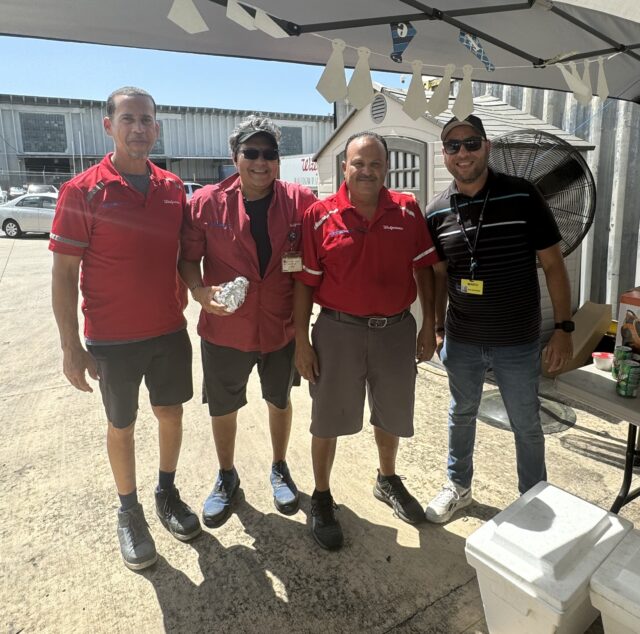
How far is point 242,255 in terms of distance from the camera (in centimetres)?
246

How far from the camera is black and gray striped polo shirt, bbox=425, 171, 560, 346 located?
89.6 inches

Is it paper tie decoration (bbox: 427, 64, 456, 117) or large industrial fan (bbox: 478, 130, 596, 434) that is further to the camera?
large industrial fan (bbox: 478, 130, 596, 434)

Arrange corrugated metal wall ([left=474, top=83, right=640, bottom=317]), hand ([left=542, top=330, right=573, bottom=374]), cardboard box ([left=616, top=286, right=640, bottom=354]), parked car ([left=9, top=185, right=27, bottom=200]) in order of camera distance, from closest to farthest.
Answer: cardboard box ([left=616, top=286, right=640, bottom=354]) < hand ([left=542, top=330, right=573, bottom=374]) < corrugated metal wall ([left=474, top=83, right=640, bottom=317]) < parked car ([left=9, top=185, right=27, bottom=200])

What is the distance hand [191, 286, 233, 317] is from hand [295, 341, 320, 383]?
1.30 ft

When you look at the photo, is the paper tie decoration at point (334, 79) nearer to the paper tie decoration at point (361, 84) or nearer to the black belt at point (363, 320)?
the paper tie decoration at point (361, 84)

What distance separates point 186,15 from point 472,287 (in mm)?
1627

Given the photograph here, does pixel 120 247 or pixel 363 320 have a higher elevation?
pixel 120 247

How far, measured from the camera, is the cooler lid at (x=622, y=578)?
1.54 metres

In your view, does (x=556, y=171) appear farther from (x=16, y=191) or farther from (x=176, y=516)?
(x=16, y=191)

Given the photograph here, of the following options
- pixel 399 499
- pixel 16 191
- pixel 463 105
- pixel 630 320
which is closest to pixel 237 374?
pixel 399 499

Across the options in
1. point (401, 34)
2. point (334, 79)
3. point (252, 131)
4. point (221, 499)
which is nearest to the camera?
point (334, 79)

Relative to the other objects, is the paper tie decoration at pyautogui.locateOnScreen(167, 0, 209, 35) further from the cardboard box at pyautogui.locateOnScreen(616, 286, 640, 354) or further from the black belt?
the cardboard box at pyautogui.locateOnScreen(616, 286, 640, 354)

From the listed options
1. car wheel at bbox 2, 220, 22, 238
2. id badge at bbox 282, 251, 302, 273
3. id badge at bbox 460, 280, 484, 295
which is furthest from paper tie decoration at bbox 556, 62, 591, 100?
car wheel at bbox 2, 220, 22, 238

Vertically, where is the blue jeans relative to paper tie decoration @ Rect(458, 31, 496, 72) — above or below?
below
